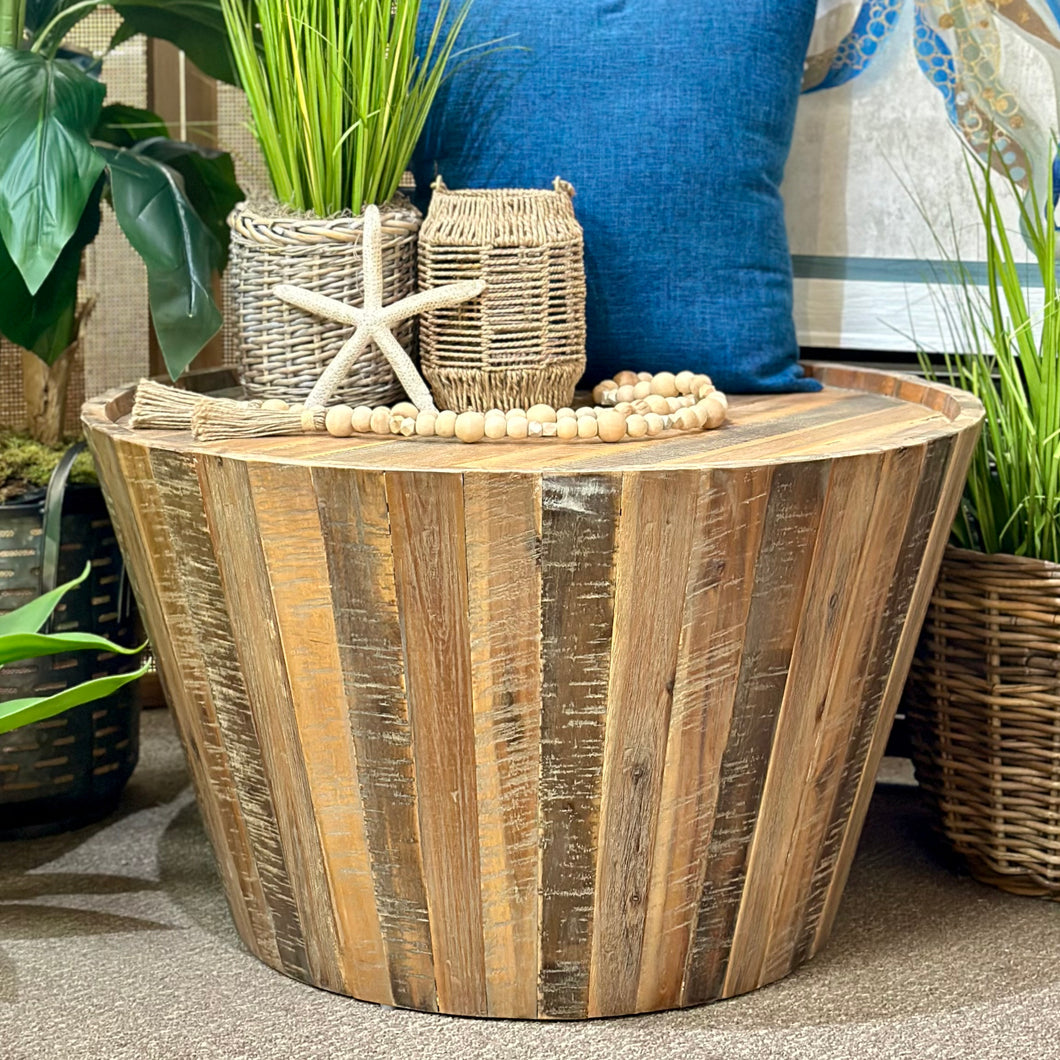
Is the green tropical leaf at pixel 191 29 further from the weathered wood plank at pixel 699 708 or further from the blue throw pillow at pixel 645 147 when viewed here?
the weathered wood plank at pixel 699 708

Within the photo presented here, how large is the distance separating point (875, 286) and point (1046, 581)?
0.53m

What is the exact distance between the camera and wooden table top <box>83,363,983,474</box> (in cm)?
104

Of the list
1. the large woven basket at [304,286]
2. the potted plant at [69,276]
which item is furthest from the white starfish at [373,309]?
the potted plant at [69,276]

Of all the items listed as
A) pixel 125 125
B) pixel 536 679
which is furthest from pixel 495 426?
pixel 125 125

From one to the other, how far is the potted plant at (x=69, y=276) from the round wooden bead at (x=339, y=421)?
7.7 inches

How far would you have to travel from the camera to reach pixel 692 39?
1.42m

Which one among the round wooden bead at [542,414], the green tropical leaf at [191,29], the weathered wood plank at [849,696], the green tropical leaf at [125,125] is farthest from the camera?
the green tropical leaf at [125,125]

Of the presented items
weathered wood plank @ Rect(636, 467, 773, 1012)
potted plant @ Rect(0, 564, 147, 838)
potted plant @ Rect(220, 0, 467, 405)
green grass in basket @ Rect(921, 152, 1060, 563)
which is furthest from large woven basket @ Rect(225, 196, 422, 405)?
green grass in basket @ Rect(921, 152, 1060, 563)

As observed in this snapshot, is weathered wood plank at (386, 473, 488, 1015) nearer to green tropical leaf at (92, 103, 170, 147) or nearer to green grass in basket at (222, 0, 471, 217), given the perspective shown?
green grass in basket at (222, 0, 471, 217)

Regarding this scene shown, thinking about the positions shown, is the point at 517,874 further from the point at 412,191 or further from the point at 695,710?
the point at 412,191

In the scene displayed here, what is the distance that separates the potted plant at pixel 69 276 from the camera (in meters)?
1.29

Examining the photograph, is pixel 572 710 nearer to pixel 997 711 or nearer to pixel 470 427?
pixel 470 427

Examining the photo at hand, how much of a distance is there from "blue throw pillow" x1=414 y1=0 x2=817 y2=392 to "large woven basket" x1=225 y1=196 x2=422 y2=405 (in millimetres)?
179

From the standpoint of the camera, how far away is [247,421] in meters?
1.16
